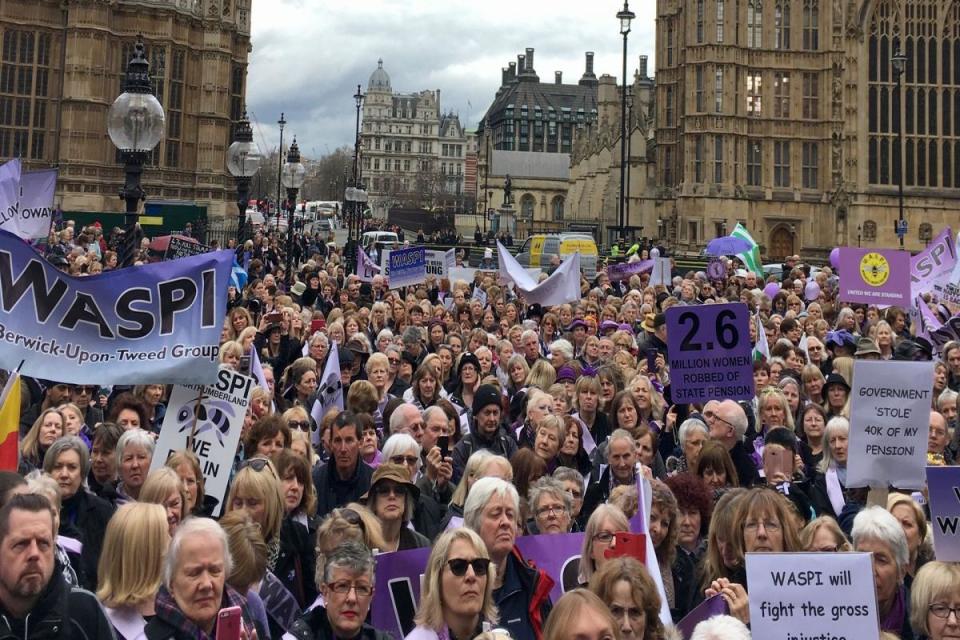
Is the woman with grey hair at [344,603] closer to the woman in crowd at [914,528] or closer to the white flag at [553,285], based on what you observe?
the woman in crowd at [914,528]

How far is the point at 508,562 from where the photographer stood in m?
5.86

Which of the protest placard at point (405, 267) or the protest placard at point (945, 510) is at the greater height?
the protest placard at point (405, 267)

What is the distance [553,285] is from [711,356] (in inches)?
321

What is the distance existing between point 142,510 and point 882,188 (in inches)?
2229

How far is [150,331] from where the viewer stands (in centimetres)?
779

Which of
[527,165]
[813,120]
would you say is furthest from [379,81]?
[813,120]

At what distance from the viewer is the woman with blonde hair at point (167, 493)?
229 inches

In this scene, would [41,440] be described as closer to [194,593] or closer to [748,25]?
[194,593]

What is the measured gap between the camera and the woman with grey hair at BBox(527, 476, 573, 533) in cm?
639

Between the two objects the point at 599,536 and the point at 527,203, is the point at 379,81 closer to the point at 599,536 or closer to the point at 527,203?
the point at 527,203

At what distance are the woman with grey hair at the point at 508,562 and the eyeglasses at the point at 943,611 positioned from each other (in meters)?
1.83

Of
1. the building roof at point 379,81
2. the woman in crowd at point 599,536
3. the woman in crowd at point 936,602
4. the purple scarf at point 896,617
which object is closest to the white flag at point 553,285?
the woman in crowd at point 599,536

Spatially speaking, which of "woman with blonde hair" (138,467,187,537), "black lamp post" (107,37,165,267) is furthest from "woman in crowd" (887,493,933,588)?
"black lamp post" (107,37,165,267)

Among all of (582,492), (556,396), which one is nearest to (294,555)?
(582,492)
